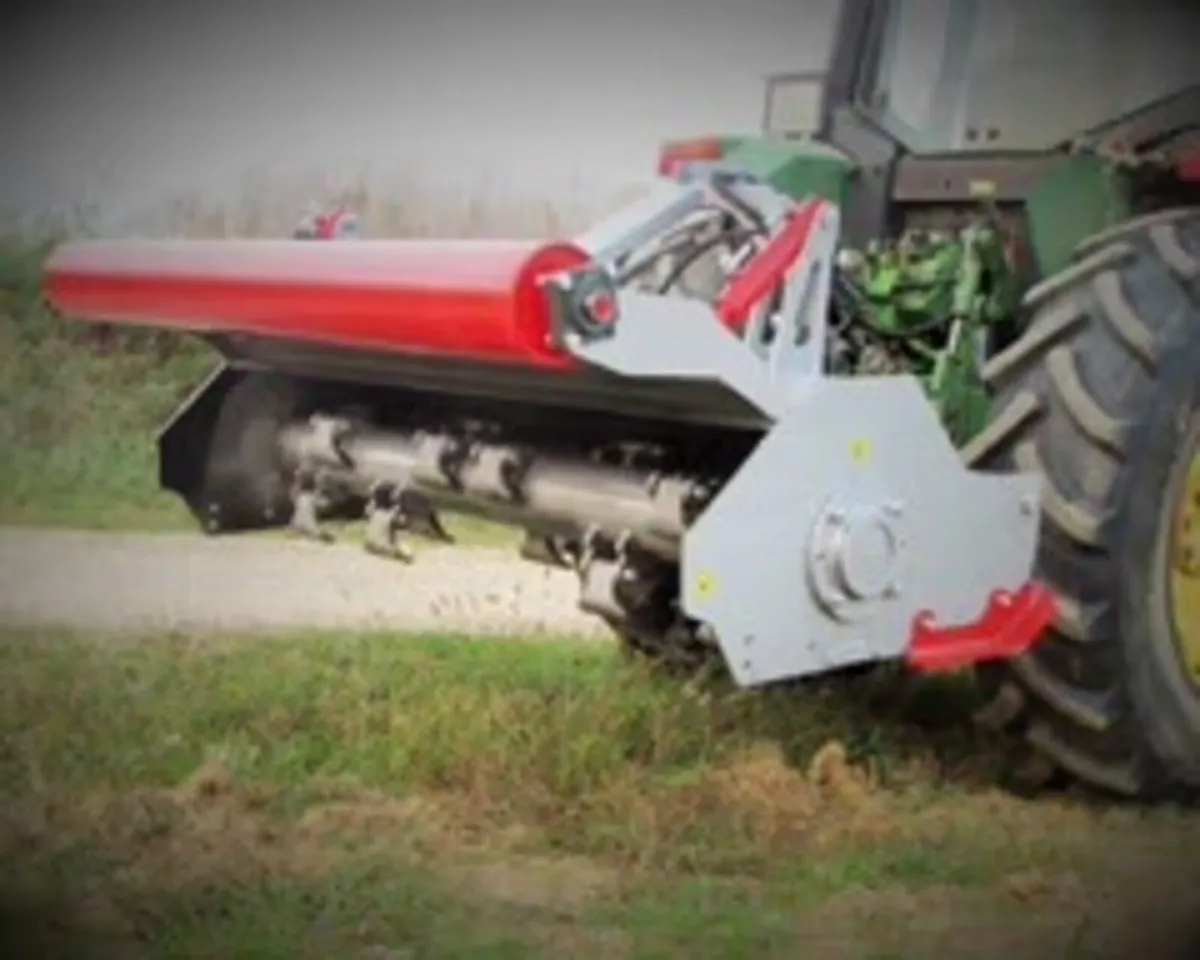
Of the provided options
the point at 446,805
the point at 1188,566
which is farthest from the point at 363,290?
the point at 1188,566

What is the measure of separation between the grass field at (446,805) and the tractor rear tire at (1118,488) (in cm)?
6

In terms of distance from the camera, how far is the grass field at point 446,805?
0.84 meters

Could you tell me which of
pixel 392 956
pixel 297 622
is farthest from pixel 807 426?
pixel 392 956

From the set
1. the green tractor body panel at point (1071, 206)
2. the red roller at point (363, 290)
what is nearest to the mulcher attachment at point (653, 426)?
the red roller at point (363, 290)

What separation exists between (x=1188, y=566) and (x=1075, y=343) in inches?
6.6

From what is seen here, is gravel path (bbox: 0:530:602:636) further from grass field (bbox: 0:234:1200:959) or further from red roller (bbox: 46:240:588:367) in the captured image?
red roller (bbox: 46:240:588:367)

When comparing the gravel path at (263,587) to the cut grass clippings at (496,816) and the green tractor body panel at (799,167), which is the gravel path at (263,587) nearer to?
the cut grass clippings at (496,816)

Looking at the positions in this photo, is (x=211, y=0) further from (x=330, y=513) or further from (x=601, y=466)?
(x=330, y=513)

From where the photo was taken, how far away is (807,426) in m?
1.15

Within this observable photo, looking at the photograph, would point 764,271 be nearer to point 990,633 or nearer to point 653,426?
point 653,426

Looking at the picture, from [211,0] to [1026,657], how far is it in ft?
2.40

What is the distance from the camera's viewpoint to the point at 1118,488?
1254 mm

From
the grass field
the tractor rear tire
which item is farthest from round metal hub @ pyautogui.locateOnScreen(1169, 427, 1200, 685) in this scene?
the grass field

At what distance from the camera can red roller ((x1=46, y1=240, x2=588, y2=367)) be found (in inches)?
38.9
